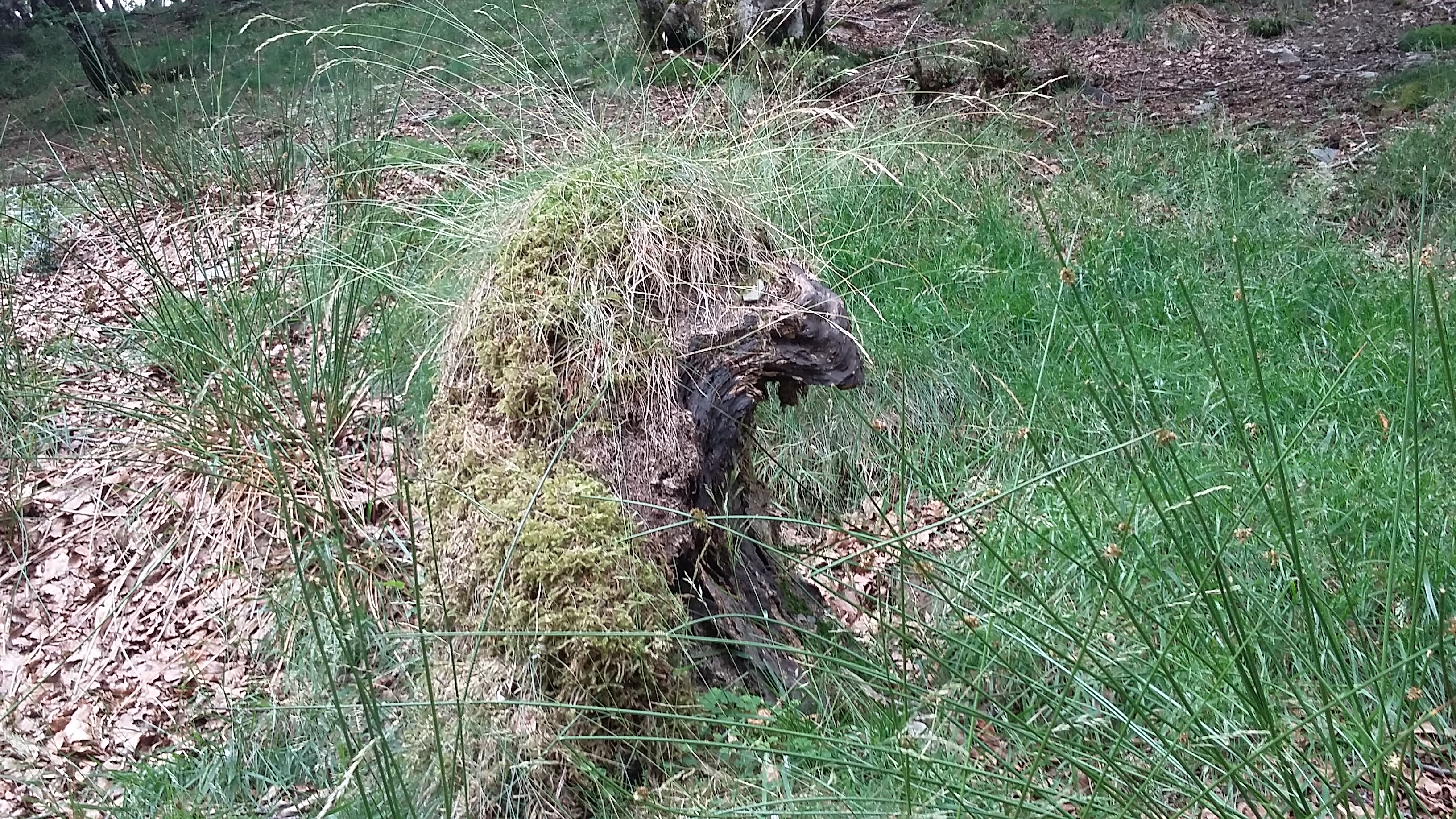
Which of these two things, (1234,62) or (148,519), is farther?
(1234,62)

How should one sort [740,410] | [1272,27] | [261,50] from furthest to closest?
1. [1272,27]
2. [261,50]
3. [740,410]

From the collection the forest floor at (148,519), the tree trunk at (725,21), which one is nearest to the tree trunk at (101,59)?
the forest floor at (148,519)

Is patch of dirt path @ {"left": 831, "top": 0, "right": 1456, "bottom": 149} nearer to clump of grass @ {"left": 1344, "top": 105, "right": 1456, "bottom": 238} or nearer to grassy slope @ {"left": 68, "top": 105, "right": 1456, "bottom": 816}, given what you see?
clump of grass @ {"left": 1344, "top": 105, "right": 1456, "bottom": 238}

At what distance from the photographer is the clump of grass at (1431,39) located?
7.73m

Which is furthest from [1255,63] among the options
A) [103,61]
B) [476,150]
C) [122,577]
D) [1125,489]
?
[103,61]

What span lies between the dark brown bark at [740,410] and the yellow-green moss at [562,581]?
186 mm

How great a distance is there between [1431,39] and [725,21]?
228 inches

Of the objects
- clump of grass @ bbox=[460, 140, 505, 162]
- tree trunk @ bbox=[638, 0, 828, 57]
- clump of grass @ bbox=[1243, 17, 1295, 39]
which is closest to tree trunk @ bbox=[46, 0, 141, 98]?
clump of grass @ bbox=[460, 140, 505, 162]

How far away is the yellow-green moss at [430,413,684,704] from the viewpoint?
2330 millimetres

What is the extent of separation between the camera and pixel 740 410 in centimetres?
271

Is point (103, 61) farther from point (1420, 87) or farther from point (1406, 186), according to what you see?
point (1420, 87)

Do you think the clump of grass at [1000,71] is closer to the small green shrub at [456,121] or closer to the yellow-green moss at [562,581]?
the small green shrub at [456,121]

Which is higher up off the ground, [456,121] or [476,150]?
[456,121]

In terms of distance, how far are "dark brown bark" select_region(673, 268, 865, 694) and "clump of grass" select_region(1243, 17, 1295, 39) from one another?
27.1 ft
